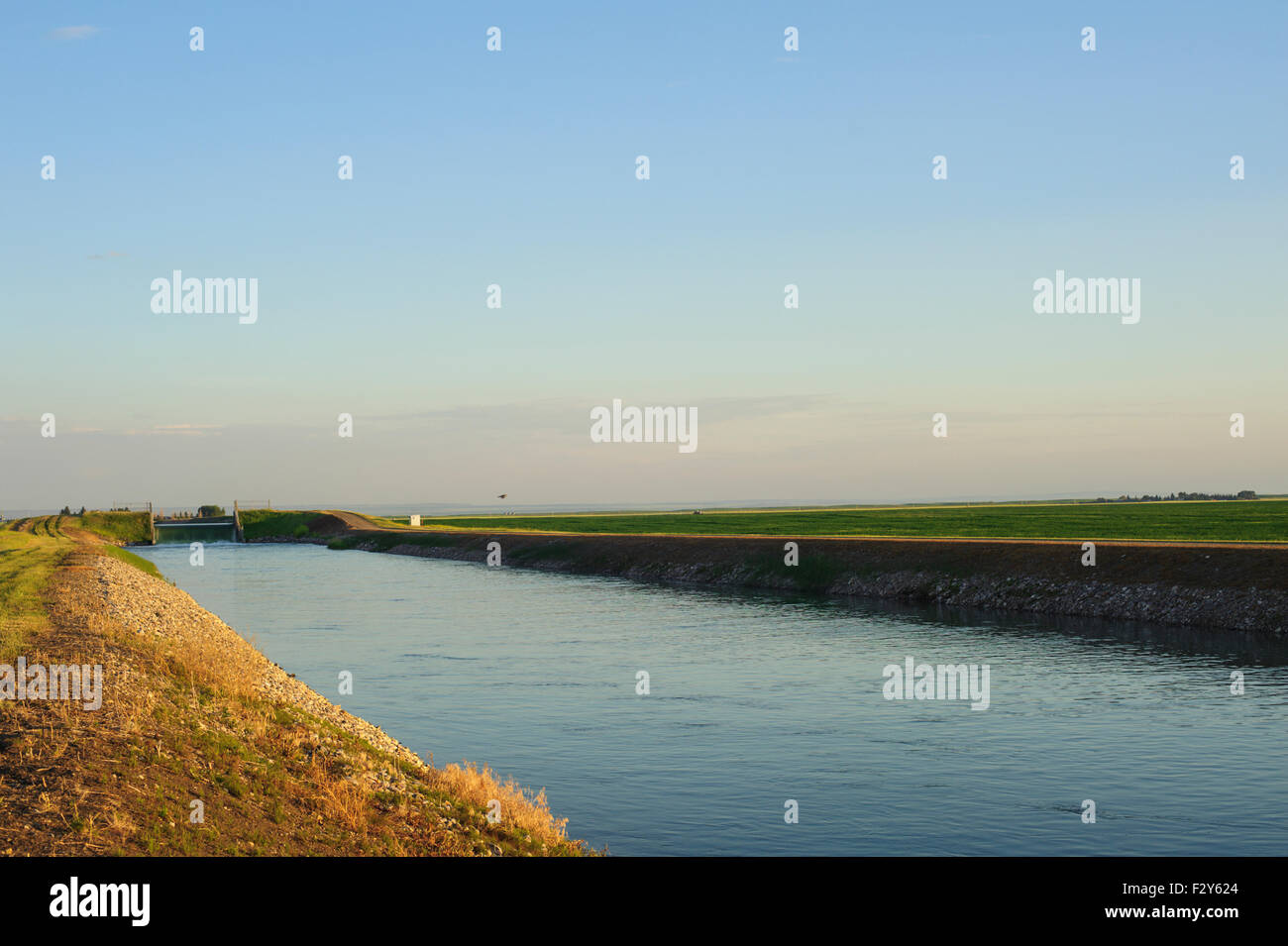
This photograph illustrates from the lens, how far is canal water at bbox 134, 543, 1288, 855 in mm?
20547

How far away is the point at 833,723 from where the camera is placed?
30.4 meters

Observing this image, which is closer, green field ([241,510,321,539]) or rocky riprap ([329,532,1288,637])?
rocky riprap ([329,532,1288,637])

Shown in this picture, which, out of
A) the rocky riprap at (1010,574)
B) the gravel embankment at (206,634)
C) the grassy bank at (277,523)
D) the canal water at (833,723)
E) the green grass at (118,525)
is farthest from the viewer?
the grassy bank at (277,523)

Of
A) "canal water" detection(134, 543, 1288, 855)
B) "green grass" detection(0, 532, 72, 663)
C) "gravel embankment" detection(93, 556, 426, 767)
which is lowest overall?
"canal water" detection(134, 543, 1288, 855)

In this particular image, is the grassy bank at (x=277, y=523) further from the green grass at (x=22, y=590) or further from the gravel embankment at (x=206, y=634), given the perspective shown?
the gravel embankment at (x=206, y=634)

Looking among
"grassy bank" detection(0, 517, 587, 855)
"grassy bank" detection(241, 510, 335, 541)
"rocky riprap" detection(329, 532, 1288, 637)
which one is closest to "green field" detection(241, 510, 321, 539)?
"grassy bank" detection(241, 510, 335, 541)

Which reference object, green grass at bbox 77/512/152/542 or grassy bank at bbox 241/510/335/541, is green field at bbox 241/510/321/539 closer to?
grassy bank at bbox 241/510/335/541

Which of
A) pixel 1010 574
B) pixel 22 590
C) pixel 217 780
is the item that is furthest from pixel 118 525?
pixel 217 780

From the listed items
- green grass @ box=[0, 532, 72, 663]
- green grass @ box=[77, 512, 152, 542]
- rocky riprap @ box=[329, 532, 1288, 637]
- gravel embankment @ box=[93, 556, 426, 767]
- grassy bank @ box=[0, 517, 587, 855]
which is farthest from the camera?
green grass @ box=[77, 512, 152, 542]

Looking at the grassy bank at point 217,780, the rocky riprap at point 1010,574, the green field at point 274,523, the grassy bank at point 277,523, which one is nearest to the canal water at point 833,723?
the grassy bank at point 217,780

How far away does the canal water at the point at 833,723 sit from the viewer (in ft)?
67.4

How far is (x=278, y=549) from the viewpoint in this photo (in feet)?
471
